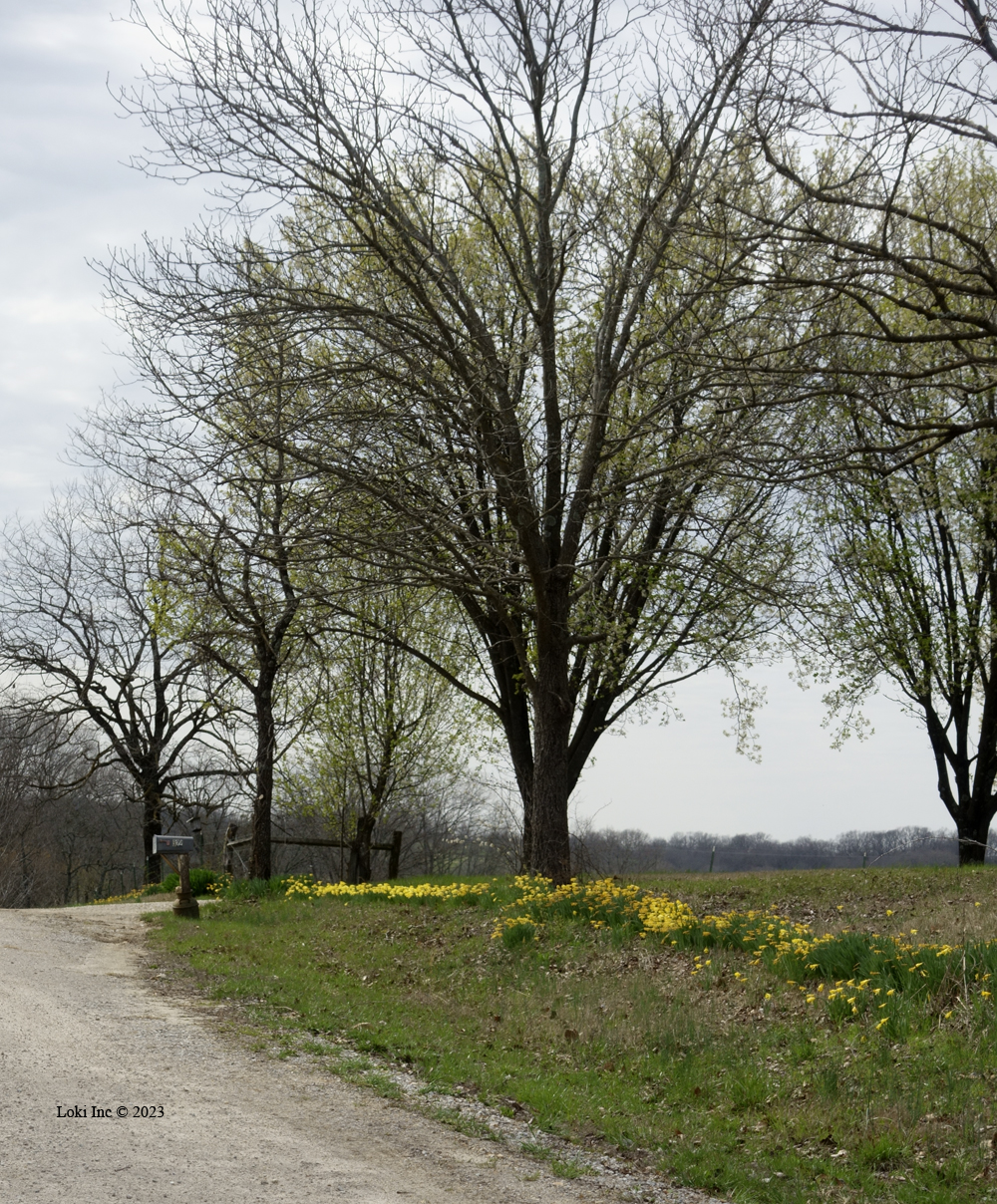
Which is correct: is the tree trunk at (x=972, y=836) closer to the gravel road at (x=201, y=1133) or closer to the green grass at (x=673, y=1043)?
the green grass at (x=673, y=1043)

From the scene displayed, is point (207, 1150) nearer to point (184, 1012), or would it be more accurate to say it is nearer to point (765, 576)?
point (184, 1012)

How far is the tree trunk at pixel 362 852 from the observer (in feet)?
73.5

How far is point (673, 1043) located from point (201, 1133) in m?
3.19

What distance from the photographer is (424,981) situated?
9.32 meters

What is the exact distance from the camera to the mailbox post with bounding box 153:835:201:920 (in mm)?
14359

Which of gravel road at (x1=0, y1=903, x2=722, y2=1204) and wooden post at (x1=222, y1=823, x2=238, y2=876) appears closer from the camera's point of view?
gravel road at (x1=0, y1=903, x2=722, y2=1204)

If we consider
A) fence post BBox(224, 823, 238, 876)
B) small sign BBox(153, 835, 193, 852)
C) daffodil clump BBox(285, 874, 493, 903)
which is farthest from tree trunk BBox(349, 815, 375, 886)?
small sign BBox(153, 835, 193, 852)

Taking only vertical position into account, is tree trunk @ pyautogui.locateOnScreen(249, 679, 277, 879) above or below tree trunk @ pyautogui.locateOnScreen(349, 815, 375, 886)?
above

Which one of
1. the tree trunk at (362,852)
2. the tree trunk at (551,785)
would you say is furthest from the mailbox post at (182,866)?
the tree trunk at (362,852)

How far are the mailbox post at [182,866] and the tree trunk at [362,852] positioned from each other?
728 cm

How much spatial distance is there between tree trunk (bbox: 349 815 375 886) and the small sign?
7803 mm

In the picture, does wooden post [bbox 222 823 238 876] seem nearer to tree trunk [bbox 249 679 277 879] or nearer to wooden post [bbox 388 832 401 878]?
tree trunk [bbox 249 679 277 879]

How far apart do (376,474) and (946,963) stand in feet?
23.5

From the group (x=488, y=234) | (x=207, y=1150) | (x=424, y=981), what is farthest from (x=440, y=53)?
(x=207, y=1150)
